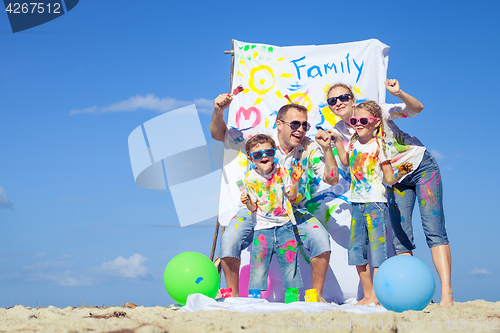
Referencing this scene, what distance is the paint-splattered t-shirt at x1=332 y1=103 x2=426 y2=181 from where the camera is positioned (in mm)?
4432

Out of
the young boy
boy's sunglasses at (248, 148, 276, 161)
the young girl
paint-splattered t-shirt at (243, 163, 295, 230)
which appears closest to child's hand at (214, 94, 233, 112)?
the young boy

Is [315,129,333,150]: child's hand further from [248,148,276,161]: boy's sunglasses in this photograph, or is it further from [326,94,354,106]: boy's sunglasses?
[326,94,354,106]: boy's sunglasses

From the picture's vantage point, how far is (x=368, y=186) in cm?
418

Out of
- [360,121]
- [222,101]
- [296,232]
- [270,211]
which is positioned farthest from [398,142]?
[222,101]

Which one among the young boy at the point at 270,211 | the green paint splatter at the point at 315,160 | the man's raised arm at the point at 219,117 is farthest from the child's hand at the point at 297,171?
the man's raised arm at the point at 219,117

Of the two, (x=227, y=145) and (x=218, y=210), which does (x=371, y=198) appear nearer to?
(x=227, y=145)

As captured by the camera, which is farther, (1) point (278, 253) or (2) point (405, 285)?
(1) point (278, 253)

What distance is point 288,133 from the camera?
15.0ft

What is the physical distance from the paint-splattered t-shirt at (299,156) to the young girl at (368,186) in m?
0.27

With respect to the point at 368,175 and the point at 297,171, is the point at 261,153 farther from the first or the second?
the point at 368,175

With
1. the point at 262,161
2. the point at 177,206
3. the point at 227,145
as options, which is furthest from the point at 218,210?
the point at 262,161

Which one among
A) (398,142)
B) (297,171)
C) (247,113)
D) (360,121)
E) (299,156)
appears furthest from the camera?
(247,113)

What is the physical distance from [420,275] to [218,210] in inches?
111

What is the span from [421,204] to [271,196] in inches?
58.5
